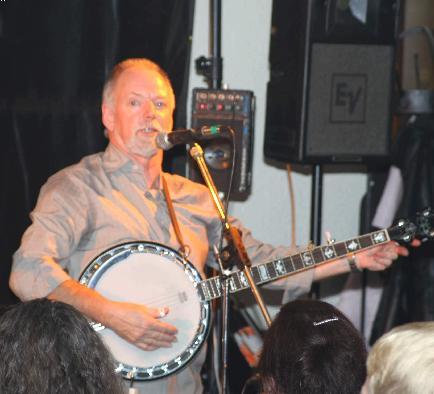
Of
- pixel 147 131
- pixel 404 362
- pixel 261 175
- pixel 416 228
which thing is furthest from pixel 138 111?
pixel 404 362

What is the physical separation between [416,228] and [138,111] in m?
1.11

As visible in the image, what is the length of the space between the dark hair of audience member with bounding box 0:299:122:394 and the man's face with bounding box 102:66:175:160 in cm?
167

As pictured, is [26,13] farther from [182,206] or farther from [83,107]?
[182,206]

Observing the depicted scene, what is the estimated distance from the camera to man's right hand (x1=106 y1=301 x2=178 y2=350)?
3188mm

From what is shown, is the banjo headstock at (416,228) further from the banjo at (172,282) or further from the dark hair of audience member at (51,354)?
the dark hair of audience member at (51,354)

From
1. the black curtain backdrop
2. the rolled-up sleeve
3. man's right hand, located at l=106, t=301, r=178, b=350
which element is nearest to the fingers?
man's right hand, located at l=106, t=301, r=178, b=350

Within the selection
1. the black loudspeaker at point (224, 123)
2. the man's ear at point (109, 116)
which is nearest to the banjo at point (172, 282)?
the man's ear at point (109, 116)

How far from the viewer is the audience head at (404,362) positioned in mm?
1757

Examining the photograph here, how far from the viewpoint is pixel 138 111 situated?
11.7 feet

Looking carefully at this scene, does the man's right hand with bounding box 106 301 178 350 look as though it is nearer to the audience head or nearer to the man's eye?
the man's eye

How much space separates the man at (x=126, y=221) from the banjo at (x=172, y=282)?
6 cm

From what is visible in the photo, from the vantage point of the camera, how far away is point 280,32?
4.26m

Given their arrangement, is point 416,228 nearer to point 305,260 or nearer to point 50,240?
point 305,260

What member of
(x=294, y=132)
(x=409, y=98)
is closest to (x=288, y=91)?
(x=294, y=132)
